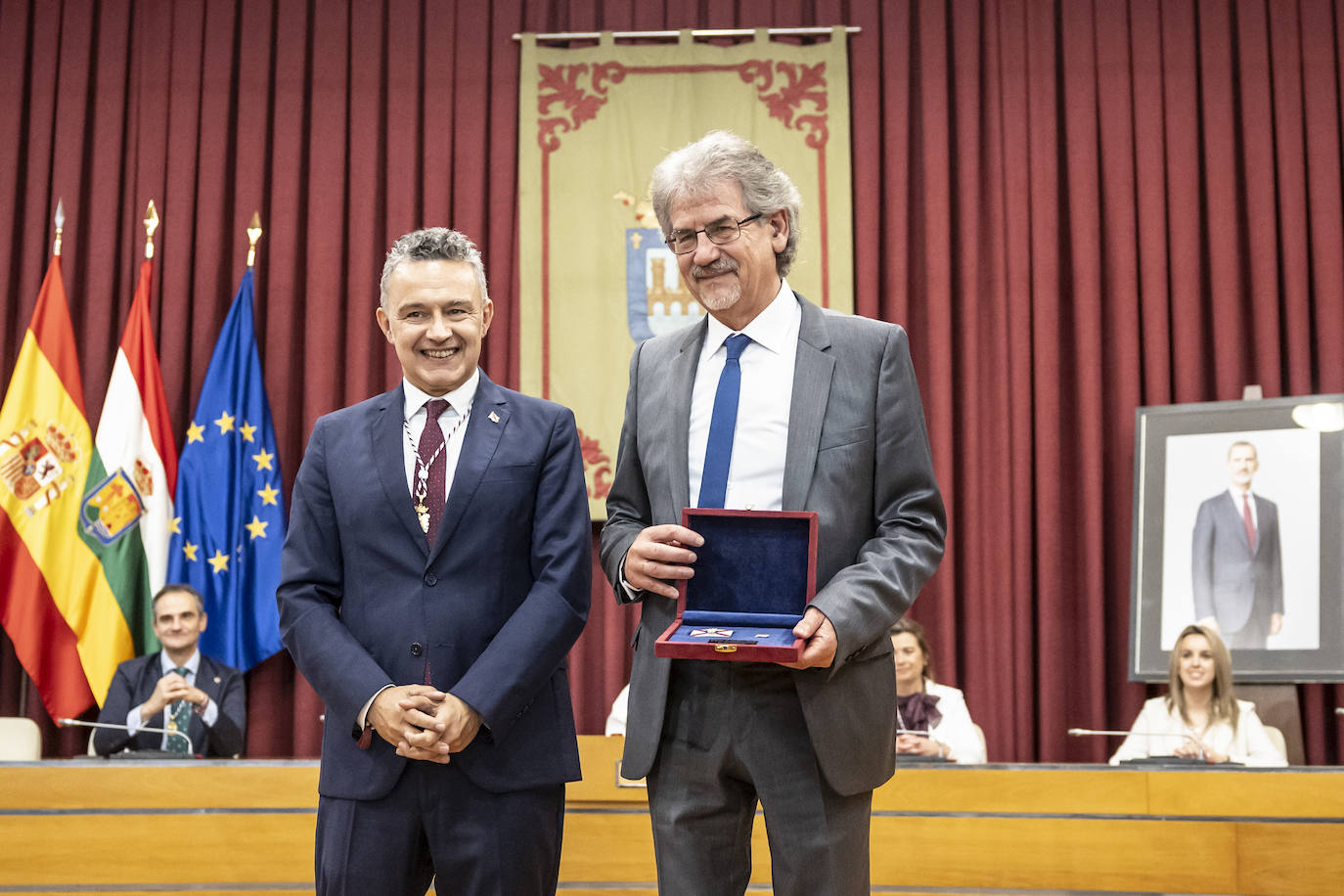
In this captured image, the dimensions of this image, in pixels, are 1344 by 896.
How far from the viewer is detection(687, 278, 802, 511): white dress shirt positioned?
1.84 meters

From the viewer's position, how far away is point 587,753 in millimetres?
3354

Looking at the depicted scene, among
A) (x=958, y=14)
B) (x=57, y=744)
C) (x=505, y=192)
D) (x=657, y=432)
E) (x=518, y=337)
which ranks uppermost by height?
(x=958, y=14)

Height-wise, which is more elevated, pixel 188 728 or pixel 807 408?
pixel 807 408

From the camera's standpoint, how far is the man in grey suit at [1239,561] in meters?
4.73

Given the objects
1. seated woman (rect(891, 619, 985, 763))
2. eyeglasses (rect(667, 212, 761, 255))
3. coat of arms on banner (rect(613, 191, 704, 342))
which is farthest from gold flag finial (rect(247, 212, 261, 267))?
eyeglasses (rect(667, 212, 761, 255))

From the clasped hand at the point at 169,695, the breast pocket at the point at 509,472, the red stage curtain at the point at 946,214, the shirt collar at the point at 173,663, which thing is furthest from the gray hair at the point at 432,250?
the red stage curtain at the point at 946,214

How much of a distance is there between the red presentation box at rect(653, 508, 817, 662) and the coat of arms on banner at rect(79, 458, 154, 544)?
399 centimetres

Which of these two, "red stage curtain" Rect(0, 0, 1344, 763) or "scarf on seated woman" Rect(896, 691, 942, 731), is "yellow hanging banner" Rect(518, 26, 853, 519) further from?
"scarf on seated woman" Rect(896, 691, 942, 731)

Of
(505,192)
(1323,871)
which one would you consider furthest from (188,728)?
(1323,871)

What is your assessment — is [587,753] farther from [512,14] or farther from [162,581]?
[512,14]

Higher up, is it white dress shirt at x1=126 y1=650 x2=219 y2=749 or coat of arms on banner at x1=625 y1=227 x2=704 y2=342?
coat of arms on banner at x1=625 y1=227 x2=704 y2=342

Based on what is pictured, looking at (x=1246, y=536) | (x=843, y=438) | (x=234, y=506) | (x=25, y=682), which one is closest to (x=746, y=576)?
(x=843, y=438)

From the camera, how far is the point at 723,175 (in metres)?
1.89

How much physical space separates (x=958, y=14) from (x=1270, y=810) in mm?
3629
